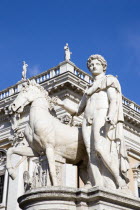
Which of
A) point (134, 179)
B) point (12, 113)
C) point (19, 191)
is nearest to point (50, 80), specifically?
point (19, 191)

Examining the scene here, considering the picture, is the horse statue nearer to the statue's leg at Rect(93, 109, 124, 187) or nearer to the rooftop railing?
the statue's leg at Rect(93, 109, 124, 187)

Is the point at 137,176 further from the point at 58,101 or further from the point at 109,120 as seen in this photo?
the point at 109,120

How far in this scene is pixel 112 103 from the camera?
25.8 ft

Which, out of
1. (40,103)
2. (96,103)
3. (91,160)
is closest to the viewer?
(91,160)

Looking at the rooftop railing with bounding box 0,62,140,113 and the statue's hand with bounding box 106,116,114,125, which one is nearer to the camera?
the statue's hand with bounding box 106,116,114,125

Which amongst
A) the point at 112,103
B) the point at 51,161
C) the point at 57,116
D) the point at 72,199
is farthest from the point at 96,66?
the point at 57,116

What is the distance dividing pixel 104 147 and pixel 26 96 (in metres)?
2.01

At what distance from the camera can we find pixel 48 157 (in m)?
7.62

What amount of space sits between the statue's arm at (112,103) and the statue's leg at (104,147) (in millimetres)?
179

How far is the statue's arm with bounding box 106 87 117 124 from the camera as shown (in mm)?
7539

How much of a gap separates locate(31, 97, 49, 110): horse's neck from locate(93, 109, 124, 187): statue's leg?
1177 millimetres

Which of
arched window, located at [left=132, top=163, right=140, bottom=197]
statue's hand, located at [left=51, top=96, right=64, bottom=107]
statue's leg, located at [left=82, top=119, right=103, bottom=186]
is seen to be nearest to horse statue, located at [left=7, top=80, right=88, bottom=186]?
statue's leg, located at [left=82, top=119, right=103, bottom=186]

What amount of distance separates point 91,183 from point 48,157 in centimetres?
91

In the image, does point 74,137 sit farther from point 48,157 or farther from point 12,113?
point 12,113
